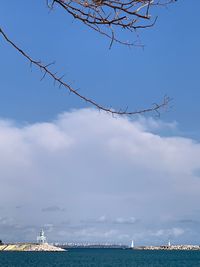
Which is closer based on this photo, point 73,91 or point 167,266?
point 73,91

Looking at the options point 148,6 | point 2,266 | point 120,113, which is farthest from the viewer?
point 2,266

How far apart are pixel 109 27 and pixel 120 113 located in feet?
1.84

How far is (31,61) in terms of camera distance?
137 inches

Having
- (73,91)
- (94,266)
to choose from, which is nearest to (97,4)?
(73,91)

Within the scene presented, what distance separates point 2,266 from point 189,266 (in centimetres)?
4530

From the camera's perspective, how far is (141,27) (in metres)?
3.11

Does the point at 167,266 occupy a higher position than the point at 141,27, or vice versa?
the point at 167,266

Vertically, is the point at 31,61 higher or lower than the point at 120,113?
higher

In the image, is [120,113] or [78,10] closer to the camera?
[78,10]

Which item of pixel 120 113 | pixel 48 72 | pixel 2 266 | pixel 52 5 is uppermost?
pixel 2 266

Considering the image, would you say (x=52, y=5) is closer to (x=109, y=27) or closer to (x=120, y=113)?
(x=109, y=27)

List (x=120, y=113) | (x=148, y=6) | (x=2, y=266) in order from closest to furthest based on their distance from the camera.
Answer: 1. (x=148, y=6)
2. (x=120, y=113)
3. (x=2, y=266)

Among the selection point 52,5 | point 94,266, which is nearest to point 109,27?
point 52,5

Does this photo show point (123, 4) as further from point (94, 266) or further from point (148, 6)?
point (94, 266)
